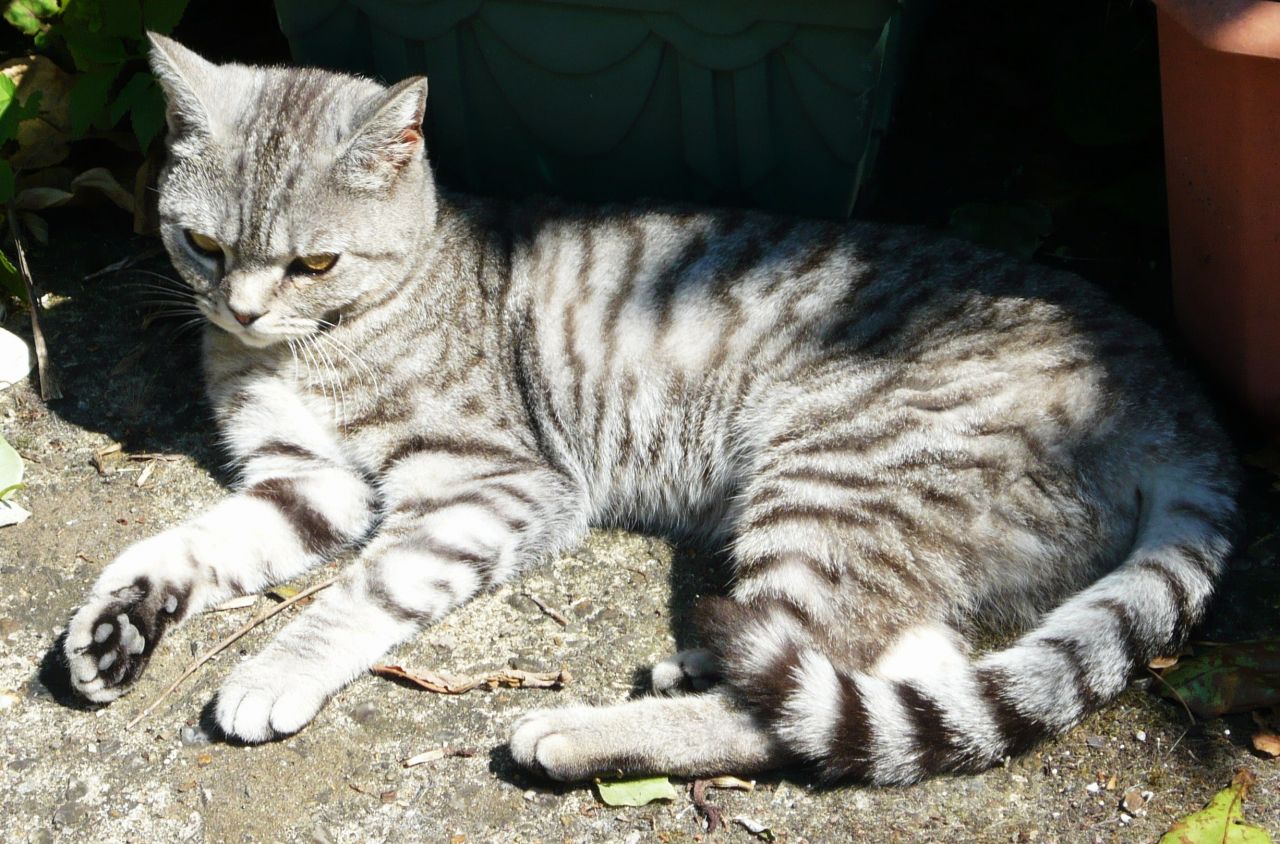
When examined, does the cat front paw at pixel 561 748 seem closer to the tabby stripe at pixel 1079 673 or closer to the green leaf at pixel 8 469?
the tabby stripe at pixel 1079 673

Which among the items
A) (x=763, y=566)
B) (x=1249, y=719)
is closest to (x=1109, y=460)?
(x=1249, y=719)

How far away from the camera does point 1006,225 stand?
355 centimetres

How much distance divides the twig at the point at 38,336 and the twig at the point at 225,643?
1034mm

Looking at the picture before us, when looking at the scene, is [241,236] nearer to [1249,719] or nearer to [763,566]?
[763,566]

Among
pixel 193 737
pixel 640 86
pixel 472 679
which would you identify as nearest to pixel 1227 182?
pixel 640 86

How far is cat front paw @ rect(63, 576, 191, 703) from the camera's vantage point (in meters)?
2.48

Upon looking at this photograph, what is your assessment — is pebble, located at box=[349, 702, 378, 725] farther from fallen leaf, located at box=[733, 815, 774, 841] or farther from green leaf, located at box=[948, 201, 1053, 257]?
green leaf, located at box=[948, 201, 1053, 257]

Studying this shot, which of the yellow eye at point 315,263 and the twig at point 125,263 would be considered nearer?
the yellow eye at point 315,263

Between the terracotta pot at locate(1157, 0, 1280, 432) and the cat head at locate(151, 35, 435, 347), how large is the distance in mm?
1700

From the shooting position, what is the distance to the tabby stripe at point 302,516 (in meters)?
2.90

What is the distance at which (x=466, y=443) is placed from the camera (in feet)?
9.57

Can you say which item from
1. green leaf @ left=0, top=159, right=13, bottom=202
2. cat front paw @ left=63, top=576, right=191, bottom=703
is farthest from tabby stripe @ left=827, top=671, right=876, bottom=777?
green leaf @ left=0, top=159, right=13, bottom=202

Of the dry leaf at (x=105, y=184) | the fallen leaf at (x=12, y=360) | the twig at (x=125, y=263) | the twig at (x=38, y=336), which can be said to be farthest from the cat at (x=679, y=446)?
the dry leaf at (x=105, y=184)

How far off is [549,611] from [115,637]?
915 millimetres
